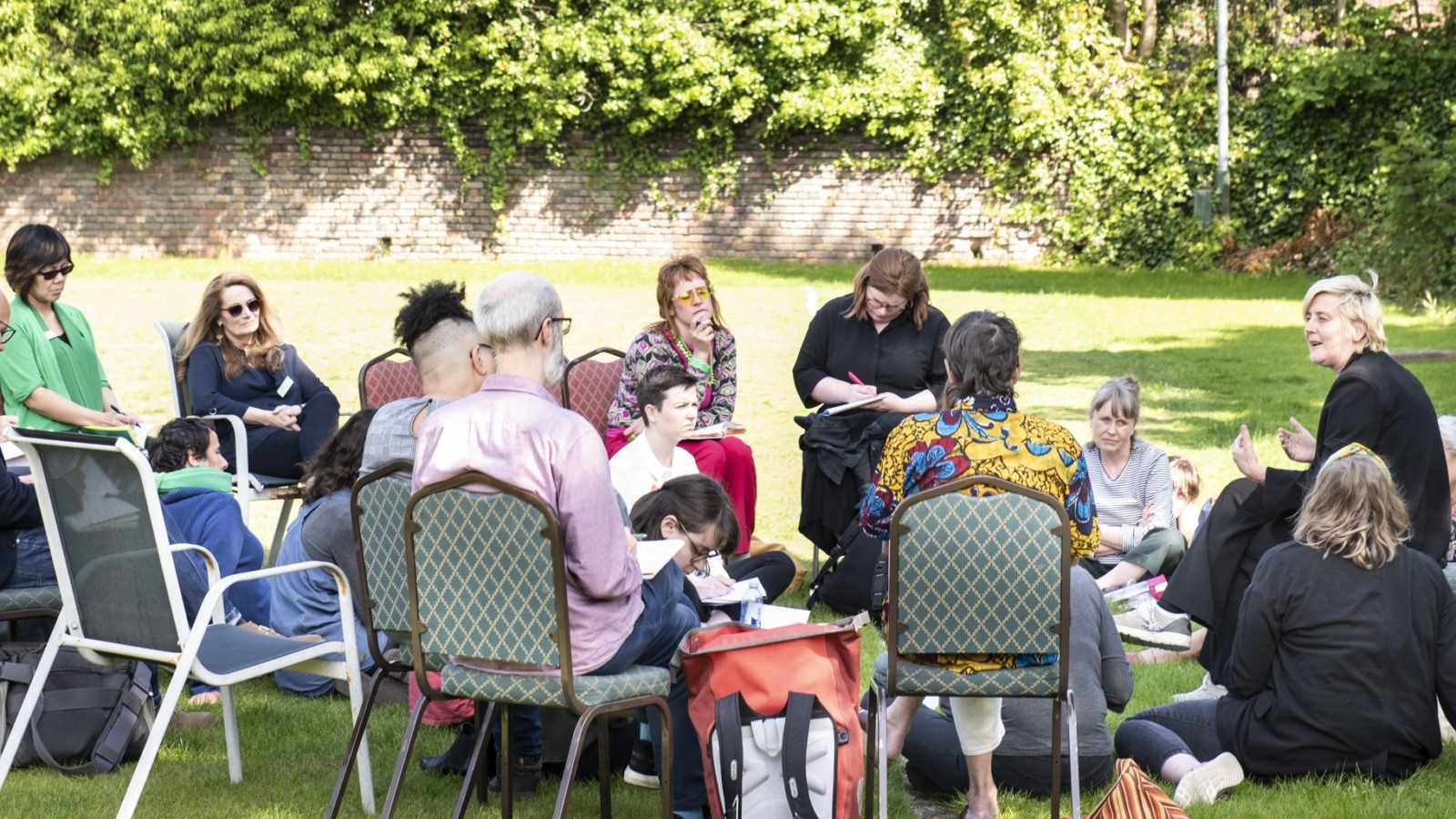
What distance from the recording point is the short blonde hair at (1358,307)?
188 inches

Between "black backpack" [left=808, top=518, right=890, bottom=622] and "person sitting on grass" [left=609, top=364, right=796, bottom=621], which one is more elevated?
"person sitting on grass" [left=609, top=364, right=796, bottom=621]

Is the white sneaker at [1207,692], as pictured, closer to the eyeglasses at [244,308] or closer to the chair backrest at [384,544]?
the chair backrest at [384,544]

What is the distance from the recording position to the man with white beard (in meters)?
3.36

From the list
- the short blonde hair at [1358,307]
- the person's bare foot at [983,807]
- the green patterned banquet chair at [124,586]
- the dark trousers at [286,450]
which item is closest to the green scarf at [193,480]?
the green patterned banquet chair at [124,586]

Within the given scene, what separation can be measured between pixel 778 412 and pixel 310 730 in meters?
7.30

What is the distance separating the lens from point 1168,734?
14.1ft

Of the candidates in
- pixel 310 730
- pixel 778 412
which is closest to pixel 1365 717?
pixel 310 730

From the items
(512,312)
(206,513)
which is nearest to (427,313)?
(206,513)

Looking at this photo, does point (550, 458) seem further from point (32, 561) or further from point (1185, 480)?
point (1185, 480)

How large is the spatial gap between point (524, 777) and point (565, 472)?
4.11 ft

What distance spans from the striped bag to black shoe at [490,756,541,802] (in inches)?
69.4

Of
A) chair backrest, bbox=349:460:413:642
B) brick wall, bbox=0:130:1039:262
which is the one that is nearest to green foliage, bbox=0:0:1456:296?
brick wall, bbox=0:130:1039:262

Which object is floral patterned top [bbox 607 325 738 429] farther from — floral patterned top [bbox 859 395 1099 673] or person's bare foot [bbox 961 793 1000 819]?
person's bare foot [bbox 961 793 1000 819]

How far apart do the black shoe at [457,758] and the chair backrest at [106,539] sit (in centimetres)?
90
